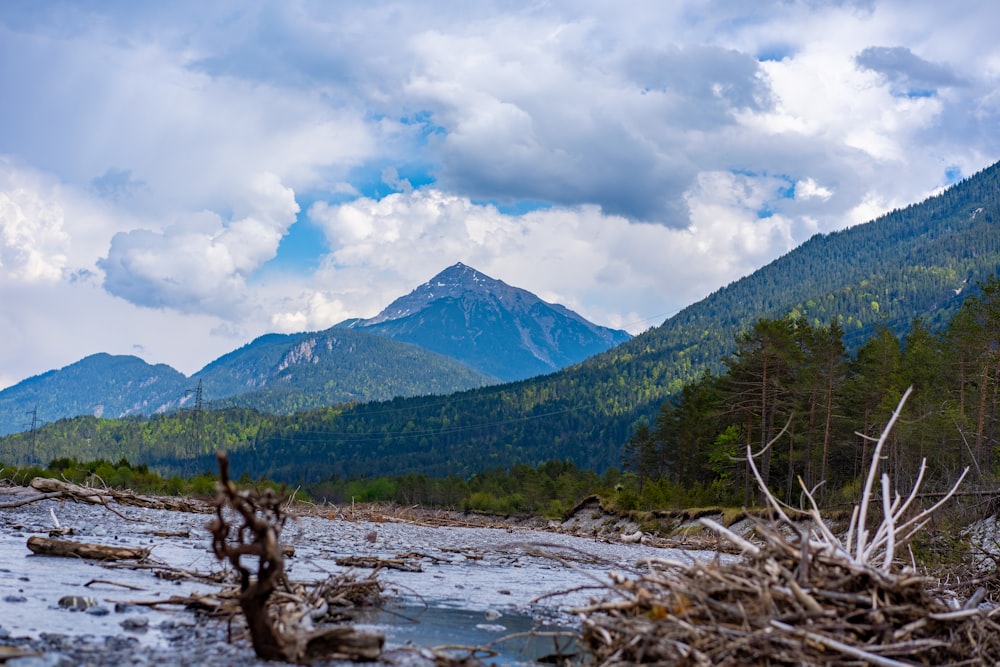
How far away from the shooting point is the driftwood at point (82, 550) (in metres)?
13.9

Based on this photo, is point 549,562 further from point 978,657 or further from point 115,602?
point 978,657

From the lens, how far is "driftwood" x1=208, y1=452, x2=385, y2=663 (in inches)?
234

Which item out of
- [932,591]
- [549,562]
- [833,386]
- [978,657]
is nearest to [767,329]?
[833,386]

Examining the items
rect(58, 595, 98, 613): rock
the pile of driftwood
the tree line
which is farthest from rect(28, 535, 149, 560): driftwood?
the tree line

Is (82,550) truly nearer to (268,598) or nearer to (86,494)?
(268,598)

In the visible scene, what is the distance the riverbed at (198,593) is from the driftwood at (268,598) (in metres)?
Answer: 0.39

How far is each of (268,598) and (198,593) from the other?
3.92m

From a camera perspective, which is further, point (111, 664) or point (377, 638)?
point (377, 638)

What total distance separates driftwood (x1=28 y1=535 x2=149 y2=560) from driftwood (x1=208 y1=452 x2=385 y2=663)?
6536mm

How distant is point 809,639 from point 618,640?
1.47 meters

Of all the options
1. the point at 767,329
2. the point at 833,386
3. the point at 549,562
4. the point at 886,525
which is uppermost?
the point at 767,329

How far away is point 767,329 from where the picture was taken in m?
51.2

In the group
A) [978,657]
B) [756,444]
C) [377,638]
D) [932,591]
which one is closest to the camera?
[978,657]

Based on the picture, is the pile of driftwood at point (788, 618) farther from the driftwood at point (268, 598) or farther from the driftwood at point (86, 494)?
the driftwood at point (86, 494)
